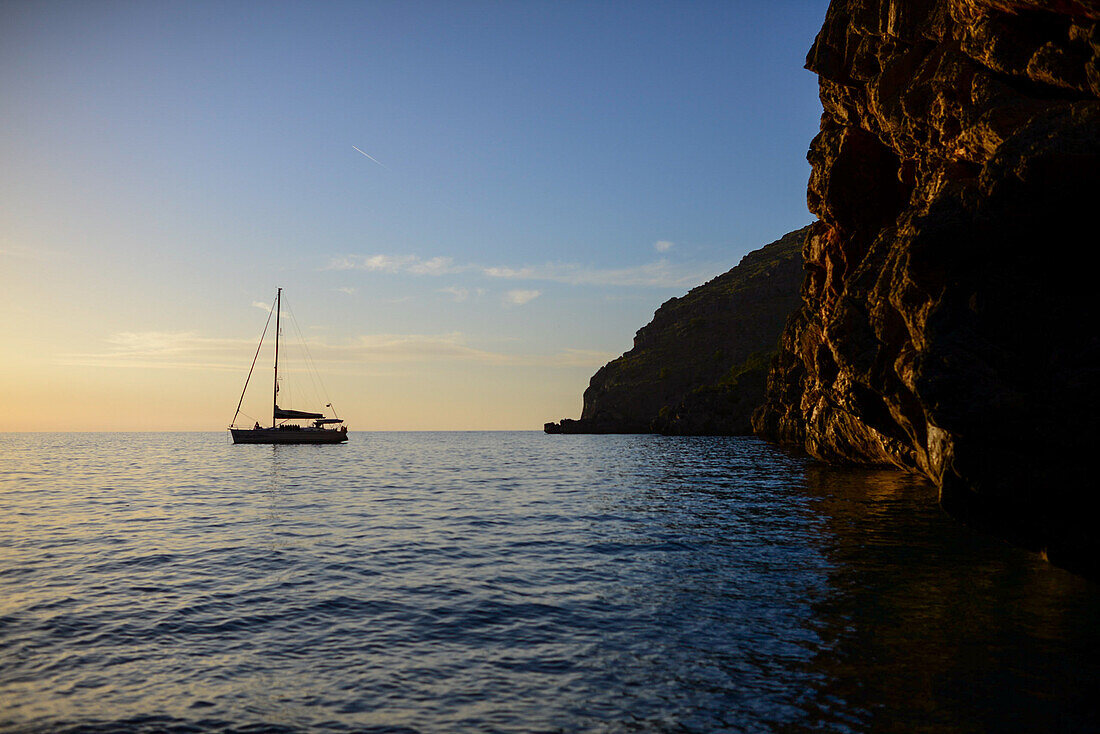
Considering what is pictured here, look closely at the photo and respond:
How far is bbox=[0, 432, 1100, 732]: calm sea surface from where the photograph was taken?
9453 millimetres

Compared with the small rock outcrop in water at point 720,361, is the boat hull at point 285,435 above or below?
below

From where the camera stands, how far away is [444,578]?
705 inches

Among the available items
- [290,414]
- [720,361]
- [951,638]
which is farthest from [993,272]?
[720,361]

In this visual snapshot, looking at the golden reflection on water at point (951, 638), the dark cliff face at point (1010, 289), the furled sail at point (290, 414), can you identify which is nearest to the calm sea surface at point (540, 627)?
the golden reflection on water at point (951, 638)

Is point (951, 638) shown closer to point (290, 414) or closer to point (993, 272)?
point (993, 272)

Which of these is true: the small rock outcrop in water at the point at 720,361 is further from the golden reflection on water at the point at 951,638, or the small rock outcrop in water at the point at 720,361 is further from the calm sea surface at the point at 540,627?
the golden reflection on water at the point at 951,638

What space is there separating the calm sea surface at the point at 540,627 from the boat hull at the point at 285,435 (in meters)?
79.4

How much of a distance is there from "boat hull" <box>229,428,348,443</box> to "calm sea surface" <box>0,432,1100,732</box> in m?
79.4

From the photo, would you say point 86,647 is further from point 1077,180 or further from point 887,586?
point 1077,180

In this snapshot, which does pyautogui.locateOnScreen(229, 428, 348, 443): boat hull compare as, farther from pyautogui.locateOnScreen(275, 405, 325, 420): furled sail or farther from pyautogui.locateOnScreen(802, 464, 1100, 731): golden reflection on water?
pyautogui.locateOnScreen(802, 464, 1100, 731): golden reflection on water

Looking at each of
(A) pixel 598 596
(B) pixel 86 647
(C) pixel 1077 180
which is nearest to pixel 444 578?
(A) pixel 598 596

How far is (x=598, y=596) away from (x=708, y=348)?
186 metres

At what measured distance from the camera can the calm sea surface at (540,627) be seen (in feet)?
31.0

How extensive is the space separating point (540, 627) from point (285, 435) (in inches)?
4014
